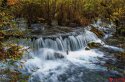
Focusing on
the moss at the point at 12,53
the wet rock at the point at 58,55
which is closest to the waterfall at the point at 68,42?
the wet rock at the point at 58,55

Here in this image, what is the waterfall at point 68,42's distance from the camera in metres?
13.4

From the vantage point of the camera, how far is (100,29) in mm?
18094

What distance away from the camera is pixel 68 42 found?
564 inches

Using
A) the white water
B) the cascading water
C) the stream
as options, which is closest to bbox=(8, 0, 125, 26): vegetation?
the stream

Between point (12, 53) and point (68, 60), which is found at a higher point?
point (12, 53)

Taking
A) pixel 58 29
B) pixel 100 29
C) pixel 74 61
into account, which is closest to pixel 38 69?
pixel 74 61

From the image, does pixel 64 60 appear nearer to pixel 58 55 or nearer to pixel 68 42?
pixel 58 55

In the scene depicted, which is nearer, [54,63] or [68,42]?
[54,63]

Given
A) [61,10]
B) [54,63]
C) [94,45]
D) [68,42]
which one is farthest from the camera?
[61,10]

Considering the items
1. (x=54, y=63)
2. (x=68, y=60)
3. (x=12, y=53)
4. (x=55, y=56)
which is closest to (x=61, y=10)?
(x=55, y=56)

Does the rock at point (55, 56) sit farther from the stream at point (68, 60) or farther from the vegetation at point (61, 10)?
the vegetation at point (61, 10)

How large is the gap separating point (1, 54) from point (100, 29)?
45.5ft

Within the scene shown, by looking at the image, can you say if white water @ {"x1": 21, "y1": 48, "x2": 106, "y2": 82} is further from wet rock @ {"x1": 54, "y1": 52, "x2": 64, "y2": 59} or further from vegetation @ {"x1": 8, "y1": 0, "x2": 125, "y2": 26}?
vegetation @ {"x1": 8, "y1": 0, "x2": 125, "y2": 26}

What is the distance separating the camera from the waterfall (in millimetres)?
13438
